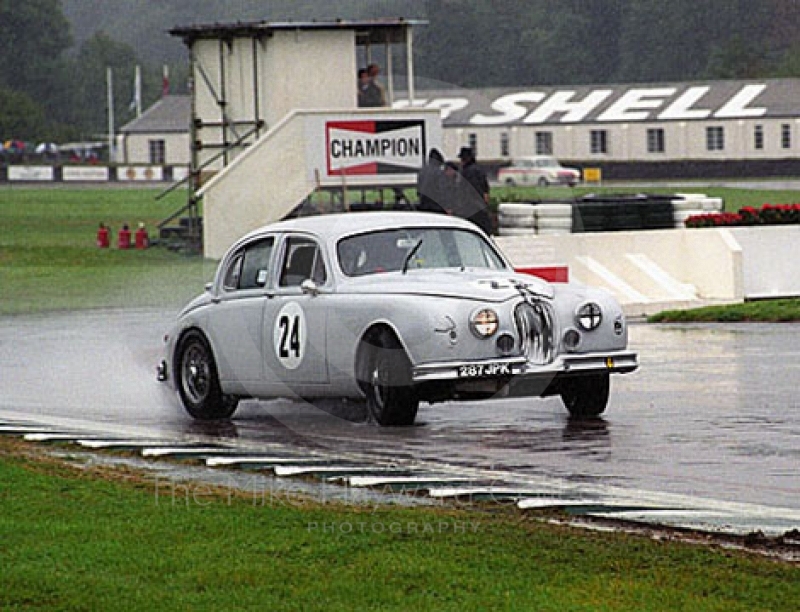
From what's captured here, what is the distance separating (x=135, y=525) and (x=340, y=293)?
16.2 ft

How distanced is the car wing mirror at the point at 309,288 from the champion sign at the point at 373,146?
2169cm

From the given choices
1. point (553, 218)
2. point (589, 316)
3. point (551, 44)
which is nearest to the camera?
point (589, 316)

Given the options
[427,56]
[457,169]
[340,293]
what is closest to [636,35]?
[427,56]

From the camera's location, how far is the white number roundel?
535 inches

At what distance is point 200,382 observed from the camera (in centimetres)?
1445

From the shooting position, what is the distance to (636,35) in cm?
13612

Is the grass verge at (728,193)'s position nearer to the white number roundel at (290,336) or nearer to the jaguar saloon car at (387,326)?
the jaguar saloon car at (387,326)

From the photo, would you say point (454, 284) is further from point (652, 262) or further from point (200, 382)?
point (652, 262)

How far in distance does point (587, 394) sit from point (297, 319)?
2.16 metres

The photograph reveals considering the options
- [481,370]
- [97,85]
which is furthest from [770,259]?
[97,85]

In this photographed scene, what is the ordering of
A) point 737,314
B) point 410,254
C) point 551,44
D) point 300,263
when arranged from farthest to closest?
point 551,44, point 737,314, point 300,263, point 410,254

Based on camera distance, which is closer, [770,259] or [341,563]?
[341,563]

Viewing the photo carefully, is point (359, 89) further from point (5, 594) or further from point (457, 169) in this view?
point (5, 594)

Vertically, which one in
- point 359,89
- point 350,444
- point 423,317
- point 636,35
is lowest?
point 350,444
